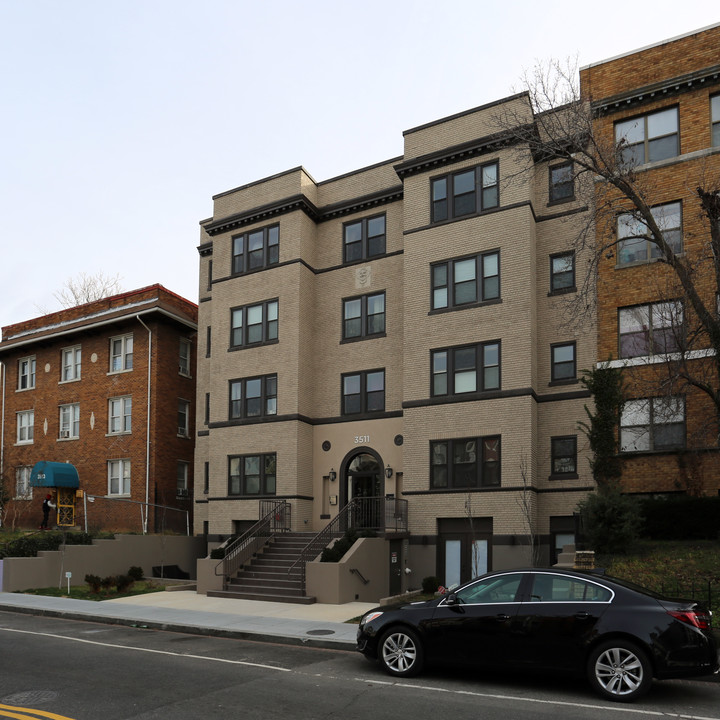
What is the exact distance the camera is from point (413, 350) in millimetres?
25078

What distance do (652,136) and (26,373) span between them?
30.3m

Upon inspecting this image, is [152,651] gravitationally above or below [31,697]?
below

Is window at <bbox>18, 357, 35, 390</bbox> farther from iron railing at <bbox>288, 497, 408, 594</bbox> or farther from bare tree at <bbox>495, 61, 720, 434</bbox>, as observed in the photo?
bare tree at <bbox>495, 61, 720, 434</bbox>

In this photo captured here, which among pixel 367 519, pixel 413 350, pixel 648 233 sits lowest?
pixel 367 519

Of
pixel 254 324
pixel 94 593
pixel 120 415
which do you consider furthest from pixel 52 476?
pixel 254 324

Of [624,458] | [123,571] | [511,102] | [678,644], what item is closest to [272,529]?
[123,571]

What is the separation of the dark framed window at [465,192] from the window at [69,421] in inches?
783

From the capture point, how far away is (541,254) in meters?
24.5

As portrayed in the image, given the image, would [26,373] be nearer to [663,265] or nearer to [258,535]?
[258,535]

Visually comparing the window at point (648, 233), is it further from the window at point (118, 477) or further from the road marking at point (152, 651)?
the window at point (118, 477)

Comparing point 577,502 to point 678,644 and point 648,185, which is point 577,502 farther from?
point 678,644

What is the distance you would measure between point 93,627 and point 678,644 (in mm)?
12054

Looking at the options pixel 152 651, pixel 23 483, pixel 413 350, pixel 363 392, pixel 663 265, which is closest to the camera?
pixel 152 651

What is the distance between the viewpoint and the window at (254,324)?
93.2ft
